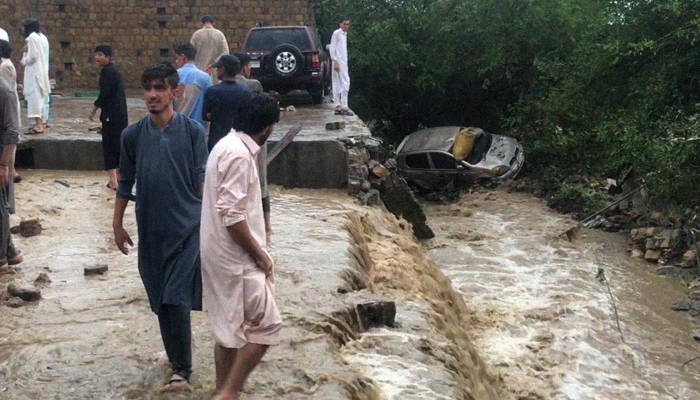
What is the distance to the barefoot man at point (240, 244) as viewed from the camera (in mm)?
4250

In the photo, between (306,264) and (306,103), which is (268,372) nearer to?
(306,264)

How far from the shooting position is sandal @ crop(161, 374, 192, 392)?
496cm

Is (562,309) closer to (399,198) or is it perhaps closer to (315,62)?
(399,198)

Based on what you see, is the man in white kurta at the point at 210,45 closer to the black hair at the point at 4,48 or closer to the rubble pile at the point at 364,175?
the rubble pile at the point at 364,175

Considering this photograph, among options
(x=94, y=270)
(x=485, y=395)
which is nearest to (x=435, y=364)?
(x=485, y=395)

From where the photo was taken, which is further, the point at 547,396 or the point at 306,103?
the point at 306,103

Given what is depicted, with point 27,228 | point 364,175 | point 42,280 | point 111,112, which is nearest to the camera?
point 42,280

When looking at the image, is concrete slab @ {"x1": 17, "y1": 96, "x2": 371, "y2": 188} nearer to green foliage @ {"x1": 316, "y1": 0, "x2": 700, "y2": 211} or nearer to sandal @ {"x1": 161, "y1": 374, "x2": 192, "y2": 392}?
green foliage @ {"x1": 316, "y1": 0, "x2": 700, "y2": 211}

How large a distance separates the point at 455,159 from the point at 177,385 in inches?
572

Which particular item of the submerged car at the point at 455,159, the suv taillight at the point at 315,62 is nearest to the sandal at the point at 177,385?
the suv taillight at the point at 315,62

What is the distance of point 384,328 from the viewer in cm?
711

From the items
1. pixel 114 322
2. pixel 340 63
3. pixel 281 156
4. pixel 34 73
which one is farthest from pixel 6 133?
pixel 340 63

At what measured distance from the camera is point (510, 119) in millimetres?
20922

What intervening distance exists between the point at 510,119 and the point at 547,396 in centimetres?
1308
